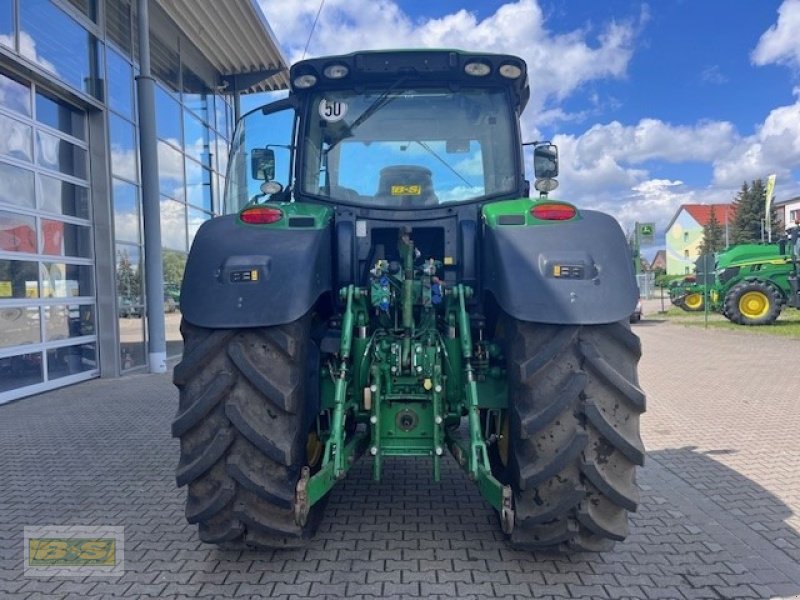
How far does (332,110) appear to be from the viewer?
4047 mm

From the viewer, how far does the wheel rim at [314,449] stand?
3678 mm

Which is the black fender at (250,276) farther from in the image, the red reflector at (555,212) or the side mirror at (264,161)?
the red reflector at (555,212)

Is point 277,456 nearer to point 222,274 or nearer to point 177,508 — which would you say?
point 222,274

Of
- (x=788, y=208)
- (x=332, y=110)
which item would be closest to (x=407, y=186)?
(x=332, y=110)

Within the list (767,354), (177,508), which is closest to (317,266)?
(177,508)

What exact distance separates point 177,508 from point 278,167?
2412 millimetres

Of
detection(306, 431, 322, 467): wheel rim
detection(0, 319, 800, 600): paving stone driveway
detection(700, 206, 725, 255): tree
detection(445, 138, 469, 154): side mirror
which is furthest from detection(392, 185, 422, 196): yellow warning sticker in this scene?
detection(700, 206, 725, 255): tree

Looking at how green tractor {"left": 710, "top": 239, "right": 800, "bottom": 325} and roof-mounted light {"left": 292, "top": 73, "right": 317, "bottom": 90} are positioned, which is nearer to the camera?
roof-mounted light {"left": 292, "top": 73, "right": 317, "bottom": 90}

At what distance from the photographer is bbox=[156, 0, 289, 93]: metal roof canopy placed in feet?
39.2

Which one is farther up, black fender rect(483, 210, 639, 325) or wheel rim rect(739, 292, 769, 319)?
black fender rect(483, 210, 639, 325)

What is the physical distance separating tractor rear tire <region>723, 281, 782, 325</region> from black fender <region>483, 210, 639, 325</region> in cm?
1684

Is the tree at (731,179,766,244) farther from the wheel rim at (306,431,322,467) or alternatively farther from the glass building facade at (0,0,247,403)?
the wheel rim at (306,431,322,467)

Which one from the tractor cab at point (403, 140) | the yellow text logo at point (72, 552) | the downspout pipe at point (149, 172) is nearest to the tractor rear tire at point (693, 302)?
the downspout pipe at point (149, 172)

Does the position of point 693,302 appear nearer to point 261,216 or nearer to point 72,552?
point 261,216
